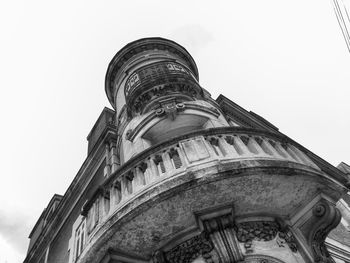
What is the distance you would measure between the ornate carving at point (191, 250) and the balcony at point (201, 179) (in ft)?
1.11

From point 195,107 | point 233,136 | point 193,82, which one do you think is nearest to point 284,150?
point 233,136

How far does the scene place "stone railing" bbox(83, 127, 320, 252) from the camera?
21.9 ft

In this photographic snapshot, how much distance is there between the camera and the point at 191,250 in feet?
20.6

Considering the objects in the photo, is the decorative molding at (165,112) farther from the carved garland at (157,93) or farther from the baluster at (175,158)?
the baluster at (175,158)

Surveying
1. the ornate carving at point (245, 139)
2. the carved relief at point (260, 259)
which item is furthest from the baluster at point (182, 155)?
the carved relief at point (260, 259)

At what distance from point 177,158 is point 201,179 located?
1203 mm

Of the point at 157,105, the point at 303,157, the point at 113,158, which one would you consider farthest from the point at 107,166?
the point at 303,157

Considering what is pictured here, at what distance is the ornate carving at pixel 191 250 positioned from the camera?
617cm

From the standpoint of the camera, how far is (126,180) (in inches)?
289

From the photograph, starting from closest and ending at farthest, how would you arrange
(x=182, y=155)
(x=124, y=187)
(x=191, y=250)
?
(x=191, y=250) < (x=182, y=155) < (x=124, y=187)

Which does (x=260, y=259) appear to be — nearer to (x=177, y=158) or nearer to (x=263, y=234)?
(x=263, y=234)

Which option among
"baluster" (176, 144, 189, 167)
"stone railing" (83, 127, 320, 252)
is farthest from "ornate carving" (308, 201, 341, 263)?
"baluster" (176, 144, 189, 167)

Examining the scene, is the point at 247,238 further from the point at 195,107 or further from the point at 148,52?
the point at 148,52

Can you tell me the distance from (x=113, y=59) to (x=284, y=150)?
9477mm
